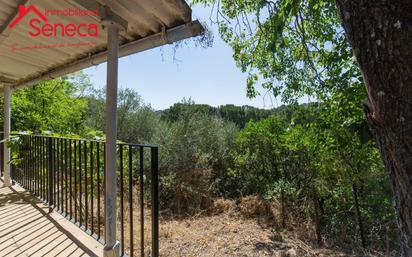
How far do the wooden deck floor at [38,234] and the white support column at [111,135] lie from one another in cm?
27

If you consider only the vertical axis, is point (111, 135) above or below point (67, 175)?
above

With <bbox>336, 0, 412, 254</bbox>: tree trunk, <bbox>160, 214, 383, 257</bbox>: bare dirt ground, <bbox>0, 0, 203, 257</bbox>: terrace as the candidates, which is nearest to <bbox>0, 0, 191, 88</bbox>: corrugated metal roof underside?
<bbox>0, 0, 203, 257</bbox>: terrace

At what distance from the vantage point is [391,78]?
2.62ft

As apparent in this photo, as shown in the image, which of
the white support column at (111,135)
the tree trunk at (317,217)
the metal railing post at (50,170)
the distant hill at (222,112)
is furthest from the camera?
the distant hill at (222,112)

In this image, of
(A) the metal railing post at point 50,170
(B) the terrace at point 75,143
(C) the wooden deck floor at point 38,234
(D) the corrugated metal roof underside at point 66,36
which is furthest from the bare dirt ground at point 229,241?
(D) the corrugated metal roof underside at point 66,36

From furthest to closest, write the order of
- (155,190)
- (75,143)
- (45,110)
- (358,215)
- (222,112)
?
(222,112) < (45,110) < (358,215) < (75,143) < (155,190)

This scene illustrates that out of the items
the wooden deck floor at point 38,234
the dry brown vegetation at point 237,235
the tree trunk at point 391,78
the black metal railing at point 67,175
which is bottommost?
the dry brown vegetation at point 237,235

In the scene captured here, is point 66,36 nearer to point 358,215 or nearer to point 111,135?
point 111,135

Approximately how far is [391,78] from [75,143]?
2604mm

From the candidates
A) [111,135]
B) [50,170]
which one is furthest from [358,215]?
[50,170]

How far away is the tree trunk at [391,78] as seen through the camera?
786 mm

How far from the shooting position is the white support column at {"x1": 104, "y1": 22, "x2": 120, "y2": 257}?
1.87 meters

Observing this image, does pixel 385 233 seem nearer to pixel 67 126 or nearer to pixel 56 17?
pixel 56 17

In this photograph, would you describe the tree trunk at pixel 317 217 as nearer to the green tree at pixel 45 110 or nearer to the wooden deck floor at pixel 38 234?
the wooden deck floor at pixel 38 234
